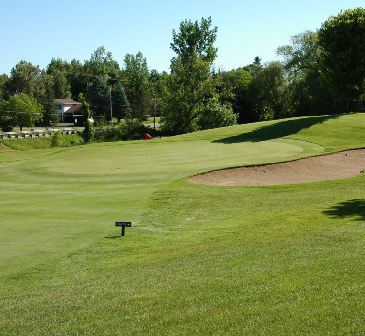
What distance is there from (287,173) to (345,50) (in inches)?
1012

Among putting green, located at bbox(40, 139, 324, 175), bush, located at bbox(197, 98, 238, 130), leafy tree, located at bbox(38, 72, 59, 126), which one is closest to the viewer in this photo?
putting green, located at bbox(40, 139, 324, 175)

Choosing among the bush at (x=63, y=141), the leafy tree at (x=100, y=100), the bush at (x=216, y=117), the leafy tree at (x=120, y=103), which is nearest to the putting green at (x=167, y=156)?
the bush at (x=216, y=117)

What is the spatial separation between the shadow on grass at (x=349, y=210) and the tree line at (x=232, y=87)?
3302cm

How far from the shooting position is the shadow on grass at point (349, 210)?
1636 centimetres

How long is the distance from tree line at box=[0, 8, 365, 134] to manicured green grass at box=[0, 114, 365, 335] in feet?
86.2

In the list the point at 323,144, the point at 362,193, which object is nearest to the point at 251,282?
the point at 362,193

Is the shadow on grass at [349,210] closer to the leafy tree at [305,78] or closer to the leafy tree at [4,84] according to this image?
the leafy tree at [305,78]

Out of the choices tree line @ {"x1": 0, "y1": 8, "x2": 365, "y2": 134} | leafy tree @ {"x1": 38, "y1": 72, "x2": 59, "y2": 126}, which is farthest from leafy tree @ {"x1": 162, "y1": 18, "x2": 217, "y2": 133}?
leafy tree @ {"x1": 38, "y1": 72, "x2": 59, "y2": 126}

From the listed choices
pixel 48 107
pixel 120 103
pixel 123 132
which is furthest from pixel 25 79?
pixel 123 132

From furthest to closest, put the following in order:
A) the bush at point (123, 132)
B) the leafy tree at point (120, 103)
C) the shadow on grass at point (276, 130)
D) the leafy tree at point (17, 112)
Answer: the leafy tree at point (120, 103)
the leafy tree at point (17, 112)
the bush at point (123, 132)
the shadow on grass at point (276, 130)

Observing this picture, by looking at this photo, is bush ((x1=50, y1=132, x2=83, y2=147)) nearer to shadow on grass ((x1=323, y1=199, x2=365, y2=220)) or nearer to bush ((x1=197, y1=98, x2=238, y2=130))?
bush ((x1=197, y1=98, x2=238, y2=130))

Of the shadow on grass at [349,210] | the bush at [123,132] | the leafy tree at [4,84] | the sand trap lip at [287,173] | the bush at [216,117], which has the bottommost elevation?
the shadow on grass at [349,210]

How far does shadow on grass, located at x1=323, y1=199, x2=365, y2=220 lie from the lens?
16359 millimetres

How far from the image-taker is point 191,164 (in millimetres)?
30469
